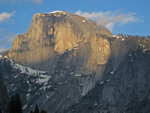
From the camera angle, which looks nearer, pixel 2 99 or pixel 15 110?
pixel 15 110

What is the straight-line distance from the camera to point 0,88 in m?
144

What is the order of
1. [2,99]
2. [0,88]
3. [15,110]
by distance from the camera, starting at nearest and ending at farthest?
[15,110] < [2,99] < [0,88]

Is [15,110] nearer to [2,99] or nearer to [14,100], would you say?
[14,100]

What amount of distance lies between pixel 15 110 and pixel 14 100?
1845 millimetres

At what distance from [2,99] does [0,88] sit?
53.8ft

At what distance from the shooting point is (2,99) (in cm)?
12775

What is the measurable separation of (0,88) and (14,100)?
7104cm

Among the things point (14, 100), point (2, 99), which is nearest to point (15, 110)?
point (14, 100)

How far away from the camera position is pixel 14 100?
74312mm

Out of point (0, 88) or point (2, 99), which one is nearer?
point (2, 99)

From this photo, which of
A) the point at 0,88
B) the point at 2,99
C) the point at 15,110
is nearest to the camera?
the point at 15,110

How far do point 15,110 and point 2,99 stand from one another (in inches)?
2180

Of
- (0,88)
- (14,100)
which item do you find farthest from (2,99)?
(14,100)

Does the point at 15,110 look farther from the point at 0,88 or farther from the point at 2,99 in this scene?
the point at 0,88
